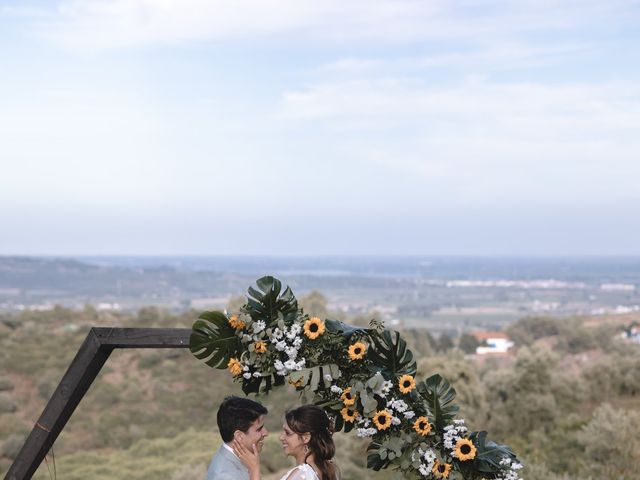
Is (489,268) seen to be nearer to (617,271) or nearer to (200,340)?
(617,271)

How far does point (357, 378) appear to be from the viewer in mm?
5797

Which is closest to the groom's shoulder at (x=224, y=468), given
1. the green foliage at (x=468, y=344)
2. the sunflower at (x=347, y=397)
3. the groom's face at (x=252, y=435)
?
the groom's face at (x=252, y=435)

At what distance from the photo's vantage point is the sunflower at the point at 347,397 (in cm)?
568

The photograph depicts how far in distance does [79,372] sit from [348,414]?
5.22 feet

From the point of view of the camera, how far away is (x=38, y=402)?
31.1 m

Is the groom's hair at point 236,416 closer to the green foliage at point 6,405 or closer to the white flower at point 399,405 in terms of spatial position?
the white flower at point 399,405

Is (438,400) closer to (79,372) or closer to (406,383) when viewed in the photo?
(406,383)

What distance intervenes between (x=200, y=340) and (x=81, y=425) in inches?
981

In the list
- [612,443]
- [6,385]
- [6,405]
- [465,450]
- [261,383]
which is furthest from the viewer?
[6,385]

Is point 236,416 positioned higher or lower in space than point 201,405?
higher

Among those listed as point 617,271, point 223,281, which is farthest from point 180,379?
point 617,271

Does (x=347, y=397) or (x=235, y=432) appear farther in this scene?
(x=347, y=397)

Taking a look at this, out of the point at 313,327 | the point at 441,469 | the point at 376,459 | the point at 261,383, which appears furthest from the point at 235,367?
the point at 441,469

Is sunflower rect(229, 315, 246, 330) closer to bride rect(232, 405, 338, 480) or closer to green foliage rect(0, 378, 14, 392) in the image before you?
bride rect(232, 405, 338, 480)
